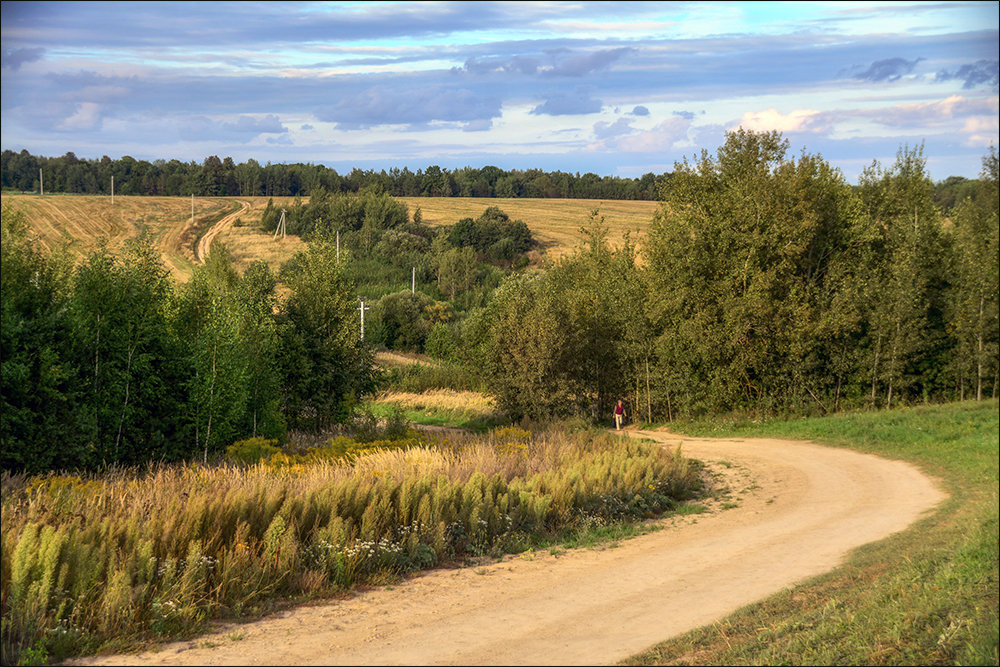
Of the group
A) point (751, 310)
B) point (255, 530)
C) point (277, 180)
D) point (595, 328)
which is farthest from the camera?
point (277, 180)

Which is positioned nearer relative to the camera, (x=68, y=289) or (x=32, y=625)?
(x=32, y=625)

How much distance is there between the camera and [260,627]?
7.98m

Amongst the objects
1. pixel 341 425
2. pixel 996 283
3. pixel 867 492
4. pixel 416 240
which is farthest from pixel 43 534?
pixel 416 240

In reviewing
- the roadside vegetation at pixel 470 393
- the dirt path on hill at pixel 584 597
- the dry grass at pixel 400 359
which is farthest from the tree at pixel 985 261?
the dry grass at pixel 400 359

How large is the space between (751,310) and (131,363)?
20.2 m

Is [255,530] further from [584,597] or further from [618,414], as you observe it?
[618,414]

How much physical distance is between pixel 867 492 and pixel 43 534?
1454 centimetres

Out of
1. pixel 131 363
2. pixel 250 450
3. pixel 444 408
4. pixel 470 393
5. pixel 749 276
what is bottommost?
pixel 470 393

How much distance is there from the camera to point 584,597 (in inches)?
366

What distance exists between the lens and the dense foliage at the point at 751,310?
2758cm

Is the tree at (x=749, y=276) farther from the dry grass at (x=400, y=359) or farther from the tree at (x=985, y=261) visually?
the dry grass at (x=400, y=359)

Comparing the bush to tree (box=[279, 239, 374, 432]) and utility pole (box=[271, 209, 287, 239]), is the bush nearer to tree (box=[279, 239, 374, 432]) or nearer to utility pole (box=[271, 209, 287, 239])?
tree (box=[279, 239, 374, 432])

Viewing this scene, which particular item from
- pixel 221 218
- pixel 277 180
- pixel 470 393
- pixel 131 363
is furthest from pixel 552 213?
pixel 131 363

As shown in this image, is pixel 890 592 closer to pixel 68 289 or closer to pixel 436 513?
pixel 436 513
